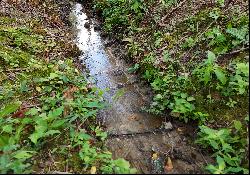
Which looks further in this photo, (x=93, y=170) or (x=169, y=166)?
(x=169, y=166)

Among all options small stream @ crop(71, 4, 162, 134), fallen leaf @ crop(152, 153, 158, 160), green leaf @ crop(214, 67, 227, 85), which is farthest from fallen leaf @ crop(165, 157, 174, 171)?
green leaf @ crop(214, 67, 227, 85)

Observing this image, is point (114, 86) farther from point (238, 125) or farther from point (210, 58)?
point (238, 125)

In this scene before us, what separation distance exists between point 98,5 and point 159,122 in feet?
20.9

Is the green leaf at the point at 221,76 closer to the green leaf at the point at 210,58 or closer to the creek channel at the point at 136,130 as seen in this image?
→ the green leaf at the point at 210,58

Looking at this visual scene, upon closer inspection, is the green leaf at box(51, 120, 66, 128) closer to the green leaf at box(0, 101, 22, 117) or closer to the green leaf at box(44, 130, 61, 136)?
the green leaf at box(44, 130, 61, 136)

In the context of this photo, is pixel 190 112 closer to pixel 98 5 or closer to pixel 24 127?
pixel 24 127

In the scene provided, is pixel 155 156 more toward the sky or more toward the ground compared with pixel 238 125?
more toward the ground

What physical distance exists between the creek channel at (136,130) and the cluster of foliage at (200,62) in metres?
0.24

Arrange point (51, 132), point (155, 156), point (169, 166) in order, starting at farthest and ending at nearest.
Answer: point (155, 156)
point (51, 132)
point (169, 166)

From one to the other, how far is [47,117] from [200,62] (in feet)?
8.99

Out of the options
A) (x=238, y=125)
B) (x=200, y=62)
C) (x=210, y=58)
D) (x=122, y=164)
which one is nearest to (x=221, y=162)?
(x=238, y=125)

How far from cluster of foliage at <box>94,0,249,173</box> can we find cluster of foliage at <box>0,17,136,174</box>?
46.5 inches

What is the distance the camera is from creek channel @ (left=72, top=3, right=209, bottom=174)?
14.5 feet

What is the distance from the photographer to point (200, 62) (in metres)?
5.62
